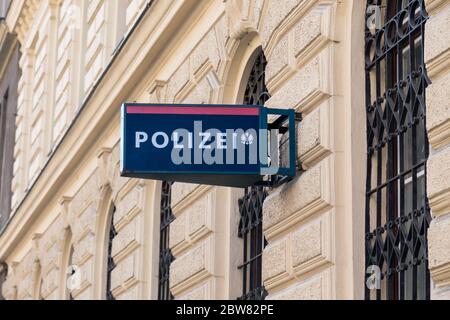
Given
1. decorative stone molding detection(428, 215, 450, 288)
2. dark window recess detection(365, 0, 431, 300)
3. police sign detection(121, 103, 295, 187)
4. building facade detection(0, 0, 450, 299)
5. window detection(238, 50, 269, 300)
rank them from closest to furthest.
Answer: decorative stone molding detection(428, 215, 450, 288) < dark window recess detection(365, 0, 431, 300) < building facade detection(0, 0, 450, 299) < police sign detection(121, 103, 295, 187) < window detection(238, 50, 269, 300)

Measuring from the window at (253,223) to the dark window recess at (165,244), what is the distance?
2.31m

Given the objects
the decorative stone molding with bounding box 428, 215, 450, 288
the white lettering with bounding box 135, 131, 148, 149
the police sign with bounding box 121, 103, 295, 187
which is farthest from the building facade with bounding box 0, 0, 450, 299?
the white lettering with bounding box 135, 131, 148, 149

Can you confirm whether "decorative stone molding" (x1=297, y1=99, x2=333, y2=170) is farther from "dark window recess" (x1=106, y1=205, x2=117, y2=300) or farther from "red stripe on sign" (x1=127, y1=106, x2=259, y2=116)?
"dark window recess" (x1=106, y1=205, x2=117, y2=300)

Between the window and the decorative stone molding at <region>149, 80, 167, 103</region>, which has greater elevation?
the decorative stone molding at <region>149, 80, 167, 103</region>

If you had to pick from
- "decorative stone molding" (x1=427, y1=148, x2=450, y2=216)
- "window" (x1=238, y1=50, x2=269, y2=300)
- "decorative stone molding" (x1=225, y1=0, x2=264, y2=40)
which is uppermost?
"decorative stone molding" (x1=225, y1=0, x2=264, y2=40)

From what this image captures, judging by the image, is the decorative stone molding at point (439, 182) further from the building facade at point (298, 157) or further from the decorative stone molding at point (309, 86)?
the decorative stone molding at point (309, 86)

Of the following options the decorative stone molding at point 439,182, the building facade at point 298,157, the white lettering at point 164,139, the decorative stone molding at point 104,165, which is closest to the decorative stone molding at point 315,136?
the building facade at point 298,157

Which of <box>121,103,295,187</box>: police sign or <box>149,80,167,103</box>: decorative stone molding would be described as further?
<box>149,80,167,103</box>: decorative stone molding

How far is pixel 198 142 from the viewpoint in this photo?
1201 centimetres

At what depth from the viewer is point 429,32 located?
9773 millimetres

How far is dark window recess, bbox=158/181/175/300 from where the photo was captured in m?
16.3

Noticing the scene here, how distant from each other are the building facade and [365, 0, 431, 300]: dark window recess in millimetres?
16

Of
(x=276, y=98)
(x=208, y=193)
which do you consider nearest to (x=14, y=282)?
(x=208, y=193)

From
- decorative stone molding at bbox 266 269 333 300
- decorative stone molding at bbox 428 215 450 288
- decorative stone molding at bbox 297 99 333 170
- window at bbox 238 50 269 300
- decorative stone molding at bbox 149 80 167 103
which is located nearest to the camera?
decorative stone molding at bbox 428 215 450 288
